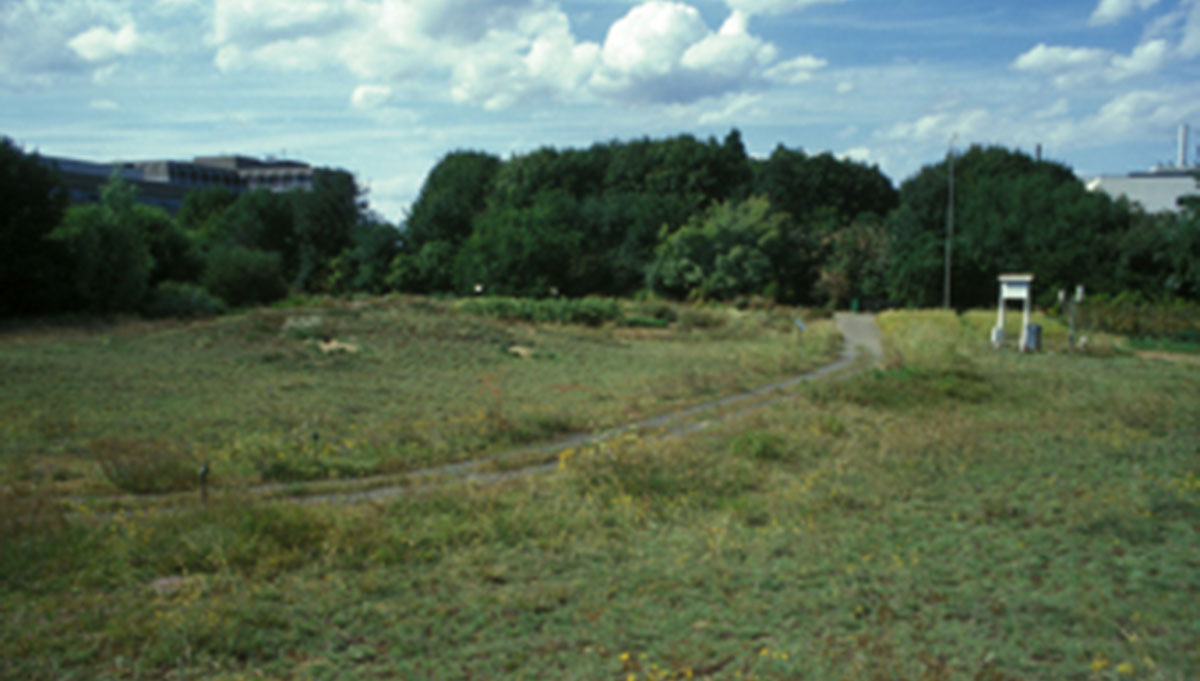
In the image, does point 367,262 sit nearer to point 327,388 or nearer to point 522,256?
point 522,256

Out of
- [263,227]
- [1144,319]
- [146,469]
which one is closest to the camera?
[146,469]

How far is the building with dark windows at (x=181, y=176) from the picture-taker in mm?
76938

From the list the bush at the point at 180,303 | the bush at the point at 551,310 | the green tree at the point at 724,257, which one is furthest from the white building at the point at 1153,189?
the bush at the point at 180,303

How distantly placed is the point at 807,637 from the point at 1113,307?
37560mm

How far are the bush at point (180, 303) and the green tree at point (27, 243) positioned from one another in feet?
10.6

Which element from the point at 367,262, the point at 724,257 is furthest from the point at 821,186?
the point at 367,262

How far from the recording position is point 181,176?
113125mm

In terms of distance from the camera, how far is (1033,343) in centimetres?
2834

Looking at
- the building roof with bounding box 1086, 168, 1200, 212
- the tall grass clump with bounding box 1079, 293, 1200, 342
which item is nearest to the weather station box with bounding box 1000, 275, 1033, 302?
the tall grass clump with bounding box 1079, 293, 1200, 342

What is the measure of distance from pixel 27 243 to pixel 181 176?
309 ft

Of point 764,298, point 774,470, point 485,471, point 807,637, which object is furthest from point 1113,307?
point 807,637

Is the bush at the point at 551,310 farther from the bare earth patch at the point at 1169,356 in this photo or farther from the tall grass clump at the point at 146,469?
the tall grass clump at the point at 146,469

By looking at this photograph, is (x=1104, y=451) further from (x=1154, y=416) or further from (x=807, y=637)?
(x=807, y=637)

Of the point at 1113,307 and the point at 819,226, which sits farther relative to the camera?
the point at 819,226
